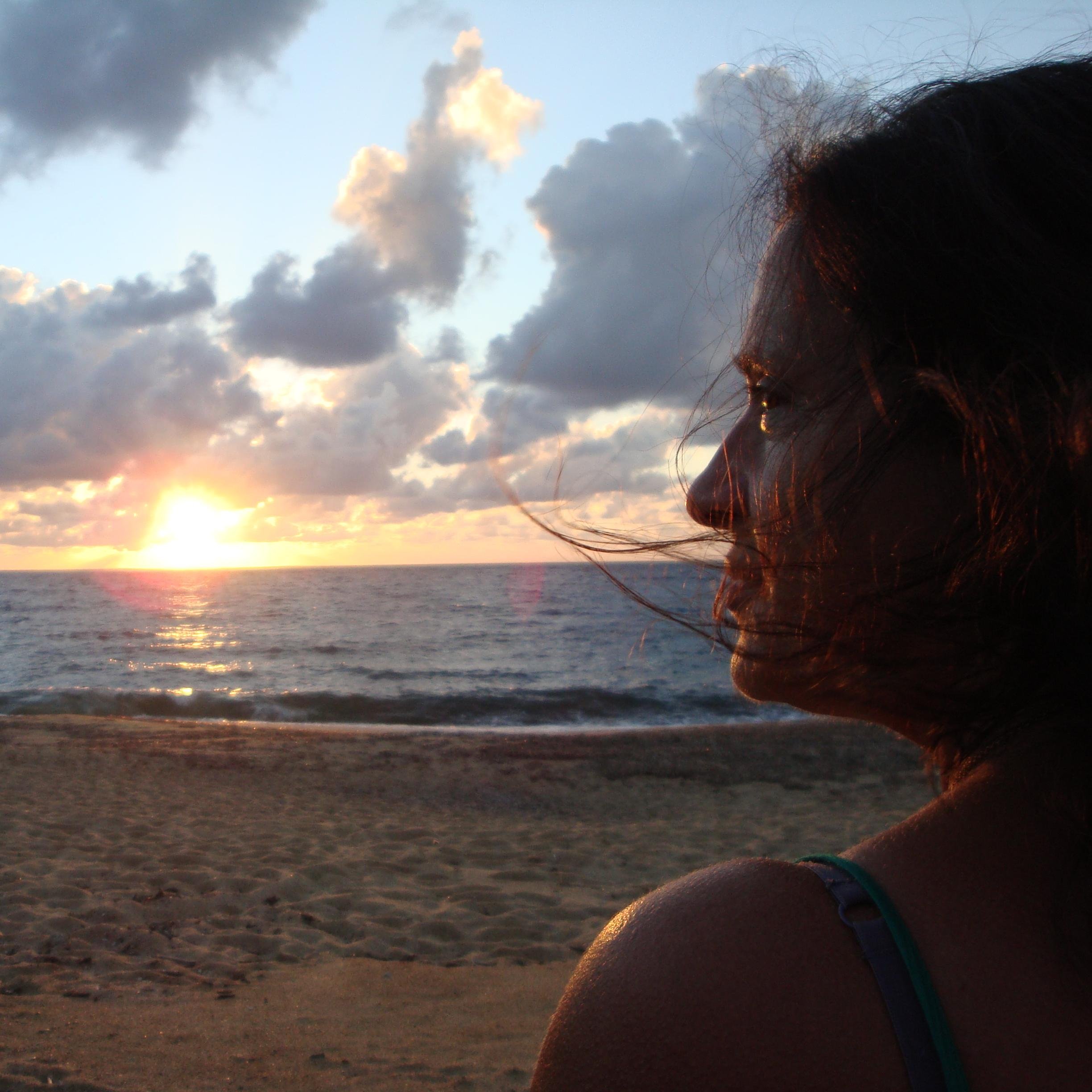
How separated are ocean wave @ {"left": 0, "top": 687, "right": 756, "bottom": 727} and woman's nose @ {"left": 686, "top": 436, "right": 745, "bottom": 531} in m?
16.1

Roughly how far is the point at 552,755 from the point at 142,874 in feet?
21.2

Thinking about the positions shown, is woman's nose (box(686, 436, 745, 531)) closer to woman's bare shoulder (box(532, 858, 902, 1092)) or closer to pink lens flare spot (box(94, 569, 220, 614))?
woman's bare shoulder (box(532, 858, 902, 1092))

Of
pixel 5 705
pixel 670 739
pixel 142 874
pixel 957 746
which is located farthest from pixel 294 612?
pixel 957 746

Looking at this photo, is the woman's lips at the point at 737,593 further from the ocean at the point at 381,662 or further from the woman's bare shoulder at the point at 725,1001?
the woman's bare shoulder at the point at 725,1001

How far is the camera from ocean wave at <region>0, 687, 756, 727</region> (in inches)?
683

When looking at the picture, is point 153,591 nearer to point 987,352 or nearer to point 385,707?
point 385,707

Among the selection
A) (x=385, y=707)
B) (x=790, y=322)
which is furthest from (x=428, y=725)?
(x=790, y=322)

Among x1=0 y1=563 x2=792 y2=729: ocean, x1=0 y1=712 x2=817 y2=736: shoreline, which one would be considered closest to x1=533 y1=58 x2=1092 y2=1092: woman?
x1=0 y1=563 x2=792 y2=729: ocean

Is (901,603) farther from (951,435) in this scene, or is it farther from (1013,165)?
(1013,165)

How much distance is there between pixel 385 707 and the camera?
18500 millimetres

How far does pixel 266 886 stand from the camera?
612 centimetres

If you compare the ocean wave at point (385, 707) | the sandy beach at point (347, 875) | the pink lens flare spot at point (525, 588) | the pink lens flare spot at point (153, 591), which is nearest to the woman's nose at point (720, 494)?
the sandy beach at point (347, 875)

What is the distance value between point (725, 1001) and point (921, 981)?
15 centimetres

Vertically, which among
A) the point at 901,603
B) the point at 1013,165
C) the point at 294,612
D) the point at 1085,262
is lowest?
the point at 294,612
